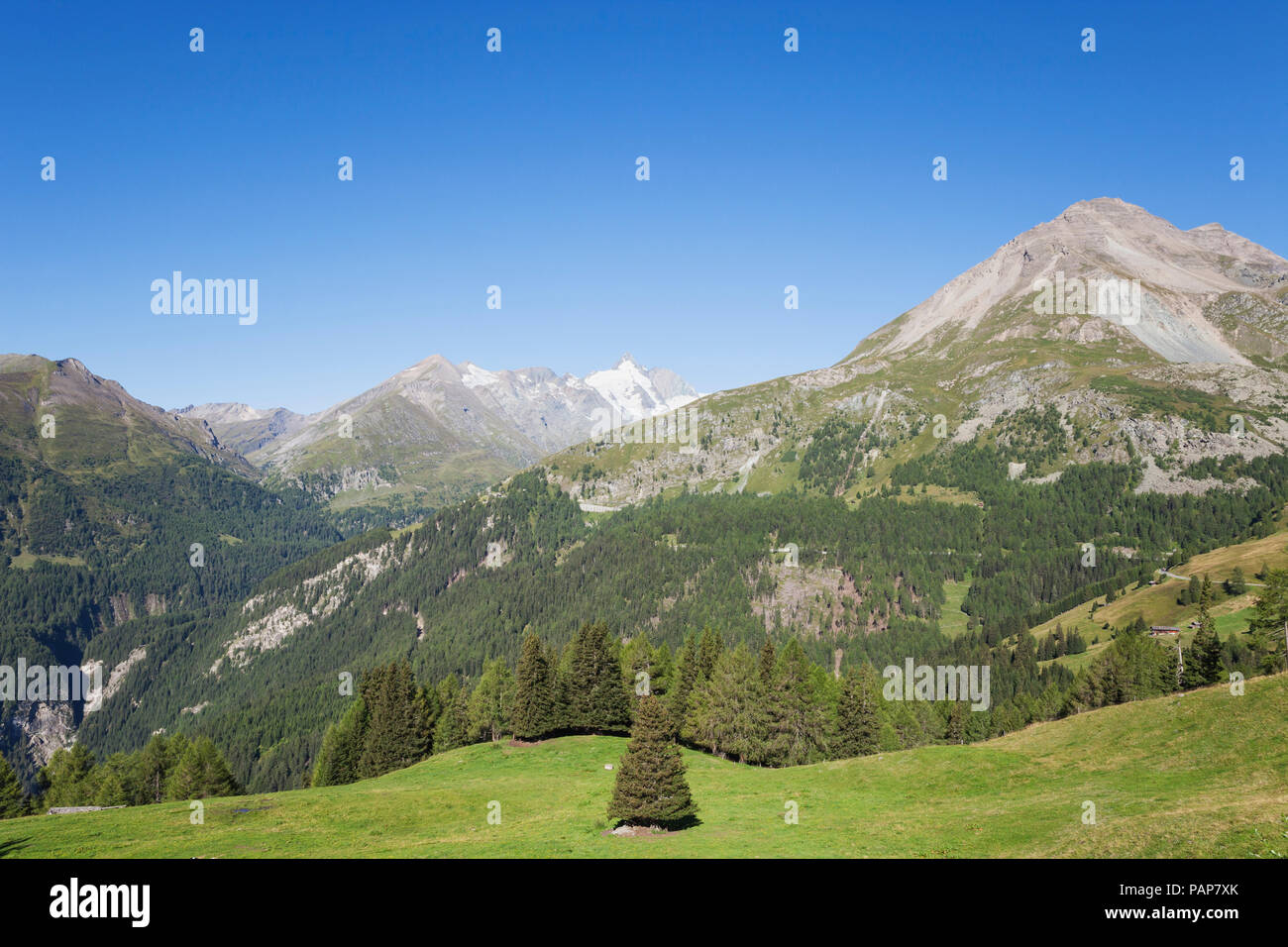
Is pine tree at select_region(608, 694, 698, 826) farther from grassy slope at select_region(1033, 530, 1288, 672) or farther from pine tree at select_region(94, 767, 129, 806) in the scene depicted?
grassy slope at select_region(1033, 530, 1288, 672)

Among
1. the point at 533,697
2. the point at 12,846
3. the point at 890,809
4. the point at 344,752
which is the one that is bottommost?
the point at 344,752

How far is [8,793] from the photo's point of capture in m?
80.4

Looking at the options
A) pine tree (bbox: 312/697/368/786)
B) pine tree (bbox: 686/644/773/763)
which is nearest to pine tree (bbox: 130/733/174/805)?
pine tree (bbox: 312/697/368/786)

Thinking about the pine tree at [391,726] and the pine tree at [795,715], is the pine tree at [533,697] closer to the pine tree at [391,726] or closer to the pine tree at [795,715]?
the pine tree at [391,726]

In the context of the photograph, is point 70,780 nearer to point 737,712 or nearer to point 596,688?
point 596,688

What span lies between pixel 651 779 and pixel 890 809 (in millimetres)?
19778

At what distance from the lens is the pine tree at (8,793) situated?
79.6 meters

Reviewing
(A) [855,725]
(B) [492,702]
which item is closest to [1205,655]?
(A) [855,725]

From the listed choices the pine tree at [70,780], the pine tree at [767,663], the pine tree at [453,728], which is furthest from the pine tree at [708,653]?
the pine tree at [70,780]

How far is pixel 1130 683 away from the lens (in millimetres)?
93188

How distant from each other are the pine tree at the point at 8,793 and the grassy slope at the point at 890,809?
107 ft

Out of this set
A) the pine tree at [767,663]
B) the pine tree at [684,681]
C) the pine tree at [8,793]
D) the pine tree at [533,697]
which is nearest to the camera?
the pine tree at [8,793]

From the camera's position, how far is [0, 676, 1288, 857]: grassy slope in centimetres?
3675
